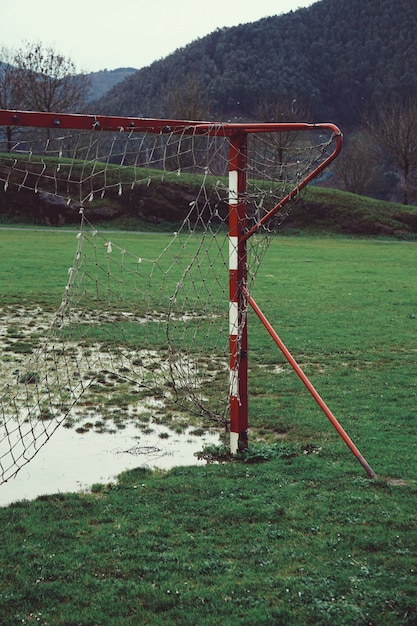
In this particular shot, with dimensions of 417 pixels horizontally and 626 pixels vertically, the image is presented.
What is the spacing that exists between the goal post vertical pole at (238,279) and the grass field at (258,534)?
468 millimetres

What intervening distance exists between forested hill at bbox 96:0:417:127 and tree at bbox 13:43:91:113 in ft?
124

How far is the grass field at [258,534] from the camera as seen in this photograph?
4.07m

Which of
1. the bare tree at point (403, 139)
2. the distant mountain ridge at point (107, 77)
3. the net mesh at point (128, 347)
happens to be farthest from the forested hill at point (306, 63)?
the distant mountain ridge at point (107, 77)

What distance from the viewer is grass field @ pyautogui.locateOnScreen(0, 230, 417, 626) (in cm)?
407

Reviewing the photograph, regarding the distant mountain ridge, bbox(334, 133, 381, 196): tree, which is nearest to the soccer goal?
bbox(334, 133, 381, 196): tree

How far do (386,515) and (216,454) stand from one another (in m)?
1.80

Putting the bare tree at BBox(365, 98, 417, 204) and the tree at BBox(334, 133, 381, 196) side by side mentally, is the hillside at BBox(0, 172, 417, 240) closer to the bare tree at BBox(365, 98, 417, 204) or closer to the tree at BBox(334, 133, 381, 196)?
the bare tree at BBox(365, 98, 417, 204)

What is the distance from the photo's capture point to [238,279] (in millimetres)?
6453

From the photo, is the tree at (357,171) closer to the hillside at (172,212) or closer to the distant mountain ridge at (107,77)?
the hillside at (172,212)

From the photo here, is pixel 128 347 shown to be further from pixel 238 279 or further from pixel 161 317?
pixel 238 279

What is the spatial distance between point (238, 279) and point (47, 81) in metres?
47.1

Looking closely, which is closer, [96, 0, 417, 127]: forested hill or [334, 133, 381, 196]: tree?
[334, 133, 381, 196]: tree

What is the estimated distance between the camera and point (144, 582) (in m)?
4.32

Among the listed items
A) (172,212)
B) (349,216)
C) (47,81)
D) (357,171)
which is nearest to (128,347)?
(172,212)
